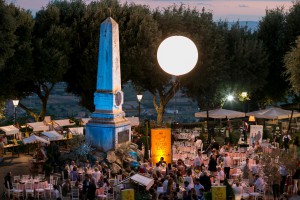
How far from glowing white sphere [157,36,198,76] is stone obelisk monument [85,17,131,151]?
684 centimetres

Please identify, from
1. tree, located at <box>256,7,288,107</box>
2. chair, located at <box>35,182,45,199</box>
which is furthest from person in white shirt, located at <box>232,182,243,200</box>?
tree, located at <box>256,7,288,107</box>

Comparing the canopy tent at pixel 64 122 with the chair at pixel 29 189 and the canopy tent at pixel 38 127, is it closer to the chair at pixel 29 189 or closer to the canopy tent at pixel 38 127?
the canopy tent at pixel 38 127

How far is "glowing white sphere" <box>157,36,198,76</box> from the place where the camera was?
23562 millimetres

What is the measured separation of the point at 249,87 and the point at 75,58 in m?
15.2

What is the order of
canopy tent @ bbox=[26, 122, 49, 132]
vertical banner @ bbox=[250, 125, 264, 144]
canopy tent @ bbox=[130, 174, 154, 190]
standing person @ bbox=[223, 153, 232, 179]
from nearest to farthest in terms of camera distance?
canopy tent @ bbox=[130, 174, 154, 190] < standing person @ bbox=[223, 153, 232, 179] < vertical banner @ bbox=[250, 125, 264, 144] < canopy tent @ bbox=[26, 122, 49, 132]

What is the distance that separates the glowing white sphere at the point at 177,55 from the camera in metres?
23.6

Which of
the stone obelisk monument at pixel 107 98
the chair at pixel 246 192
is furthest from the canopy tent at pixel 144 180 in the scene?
the stone obelisk monument at pixel 107 98

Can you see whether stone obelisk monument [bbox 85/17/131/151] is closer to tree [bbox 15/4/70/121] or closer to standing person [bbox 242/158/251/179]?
standing person [bbox 242/158/251/179]

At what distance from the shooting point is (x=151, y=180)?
21812 millimetres

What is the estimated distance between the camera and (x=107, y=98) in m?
30.3

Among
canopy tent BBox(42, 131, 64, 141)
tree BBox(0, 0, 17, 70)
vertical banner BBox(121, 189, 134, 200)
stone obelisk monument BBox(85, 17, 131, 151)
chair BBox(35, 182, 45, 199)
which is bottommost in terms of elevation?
chair BBox(35, 182, 45, 199)

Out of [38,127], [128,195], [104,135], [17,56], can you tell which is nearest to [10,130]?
[38,127]

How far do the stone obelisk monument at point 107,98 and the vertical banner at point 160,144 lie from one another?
3360 mm

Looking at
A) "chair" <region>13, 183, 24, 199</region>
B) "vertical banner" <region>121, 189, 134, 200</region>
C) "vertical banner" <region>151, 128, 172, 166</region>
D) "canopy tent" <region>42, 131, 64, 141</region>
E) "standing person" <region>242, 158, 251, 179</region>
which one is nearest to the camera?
"vertical banner" <region>121, 189, 134, 200</region>
